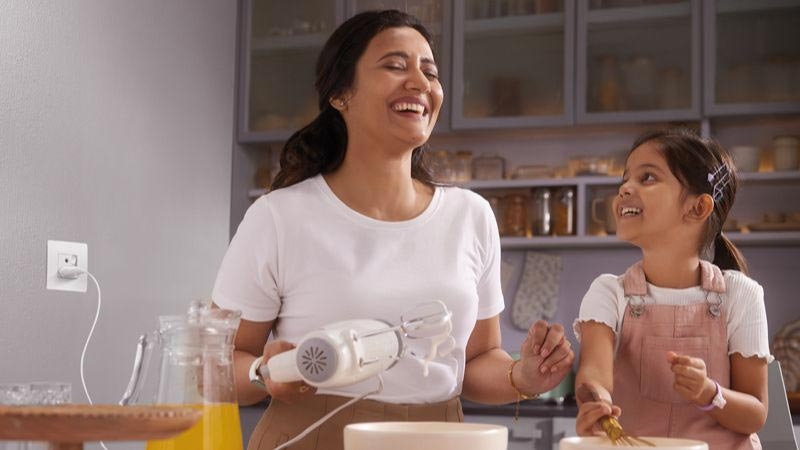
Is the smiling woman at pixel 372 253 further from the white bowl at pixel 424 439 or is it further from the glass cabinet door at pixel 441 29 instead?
the glass cabinet door at pixel 441 29

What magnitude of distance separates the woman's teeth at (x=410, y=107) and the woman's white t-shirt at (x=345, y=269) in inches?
5.7

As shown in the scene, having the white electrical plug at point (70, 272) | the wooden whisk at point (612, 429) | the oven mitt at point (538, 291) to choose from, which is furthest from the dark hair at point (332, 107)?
the oven mitt at point (538, 291)

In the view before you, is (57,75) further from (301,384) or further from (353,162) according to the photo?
(301,384)

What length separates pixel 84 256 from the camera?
241 centimetres

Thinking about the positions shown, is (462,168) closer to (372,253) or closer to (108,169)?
(108,169)

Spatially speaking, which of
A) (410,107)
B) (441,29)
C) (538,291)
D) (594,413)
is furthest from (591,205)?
(594,413)

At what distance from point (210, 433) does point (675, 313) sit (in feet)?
2.93

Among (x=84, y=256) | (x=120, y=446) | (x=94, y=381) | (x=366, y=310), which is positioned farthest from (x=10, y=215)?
(x=366, y=310)

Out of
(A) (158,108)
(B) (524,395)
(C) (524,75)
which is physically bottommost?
(B) (524,395)

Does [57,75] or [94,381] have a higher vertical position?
[57,75]

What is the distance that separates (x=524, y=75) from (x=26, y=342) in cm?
207

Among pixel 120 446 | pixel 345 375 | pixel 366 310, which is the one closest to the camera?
pixel 345 375

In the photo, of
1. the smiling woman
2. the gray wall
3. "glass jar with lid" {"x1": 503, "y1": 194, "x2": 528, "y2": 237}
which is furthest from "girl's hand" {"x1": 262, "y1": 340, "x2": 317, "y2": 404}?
"glass jar with lid" {"x1": 503, "y1": 194, "x2": 528, "y2": 237}

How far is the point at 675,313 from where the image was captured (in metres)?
1.49
